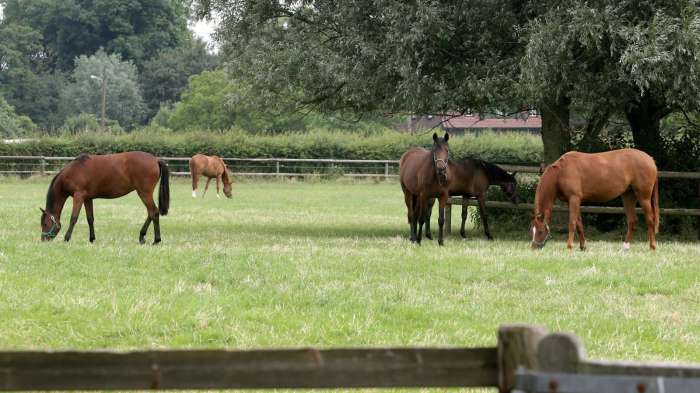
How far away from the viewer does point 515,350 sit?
3.50 metres

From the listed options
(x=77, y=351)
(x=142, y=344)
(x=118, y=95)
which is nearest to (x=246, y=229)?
(x=142, y=344)

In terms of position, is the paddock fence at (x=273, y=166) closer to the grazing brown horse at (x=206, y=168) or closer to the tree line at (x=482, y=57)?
the grazing brown horse at (x=206, y=168)

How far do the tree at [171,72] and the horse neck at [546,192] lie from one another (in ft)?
276

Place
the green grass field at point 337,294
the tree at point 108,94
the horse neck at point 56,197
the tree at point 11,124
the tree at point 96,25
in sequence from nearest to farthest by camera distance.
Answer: the green grass field at point 337,294 < the horse neck at point 56,197 < the tree at point 11,124 < the tree at point 108,94 < the tree at point 96,25

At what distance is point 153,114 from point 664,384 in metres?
99.7

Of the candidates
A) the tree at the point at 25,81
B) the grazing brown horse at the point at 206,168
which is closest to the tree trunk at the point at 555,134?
the grazing brown horse at the point at 206,168

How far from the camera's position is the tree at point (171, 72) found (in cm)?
9906

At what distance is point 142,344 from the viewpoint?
340 inches

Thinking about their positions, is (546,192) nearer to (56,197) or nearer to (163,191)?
(163,191)

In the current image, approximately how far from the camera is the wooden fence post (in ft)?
11.2

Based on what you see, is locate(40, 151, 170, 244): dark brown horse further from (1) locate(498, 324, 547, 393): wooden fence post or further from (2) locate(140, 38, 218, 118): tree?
(2) locate(140, 38, 218, 118): tree

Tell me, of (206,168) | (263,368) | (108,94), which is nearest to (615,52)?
(263,368)

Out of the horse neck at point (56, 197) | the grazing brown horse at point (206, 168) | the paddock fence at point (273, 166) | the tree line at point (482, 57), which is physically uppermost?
the tree line at point (482, 57)

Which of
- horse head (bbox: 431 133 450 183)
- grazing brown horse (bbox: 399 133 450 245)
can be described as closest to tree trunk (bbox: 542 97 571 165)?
grazing brown horse (bbox: 399 133 450 245)
